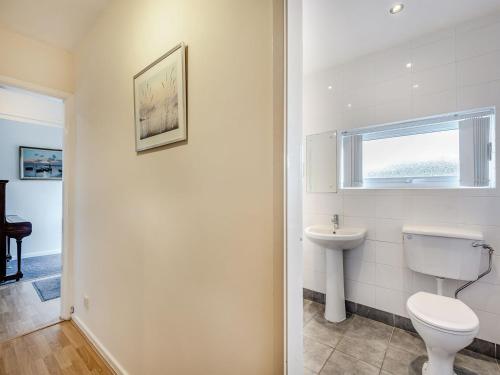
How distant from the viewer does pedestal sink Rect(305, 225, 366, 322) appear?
6.78 feet

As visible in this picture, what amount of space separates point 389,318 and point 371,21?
2.43 m

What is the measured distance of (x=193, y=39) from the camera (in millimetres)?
1117

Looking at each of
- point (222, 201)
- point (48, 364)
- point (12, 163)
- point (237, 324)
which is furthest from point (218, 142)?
point (12, 163)

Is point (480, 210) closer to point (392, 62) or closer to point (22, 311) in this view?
point (392, 62)

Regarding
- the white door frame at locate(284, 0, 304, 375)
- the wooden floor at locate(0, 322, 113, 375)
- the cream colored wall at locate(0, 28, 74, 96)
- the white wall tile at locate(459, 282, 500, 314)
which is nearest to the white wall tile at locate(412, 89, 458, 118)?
the white wall tile at locate(459, 282, 500, 314)

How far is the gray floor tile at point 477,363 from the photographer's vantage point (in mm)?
1555

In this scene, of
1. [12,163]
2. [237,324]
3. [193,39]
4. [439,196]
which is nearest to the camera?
[237,324]

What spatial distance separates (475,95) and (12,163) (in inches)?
236

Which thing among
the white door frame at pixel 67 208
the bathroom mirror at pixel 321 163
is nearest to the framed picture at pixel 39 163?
the white door frame at pixel 67 208

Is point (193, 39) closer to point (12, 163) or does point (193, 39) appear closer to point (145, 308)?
point (145, 308)

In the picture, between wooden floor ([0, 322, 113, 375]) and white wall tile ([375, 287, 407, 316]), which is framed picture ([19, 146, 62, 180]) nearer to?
wooden floor ([0, 322, 113, 375])

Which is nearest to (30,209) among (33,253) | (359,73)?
(33,253)

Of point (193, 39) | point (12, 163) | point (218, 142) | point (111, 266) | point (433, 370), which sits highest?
point (193, 39)

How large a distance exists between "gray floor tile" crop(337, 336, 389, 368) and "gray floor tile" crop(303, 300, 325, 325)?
37cm
